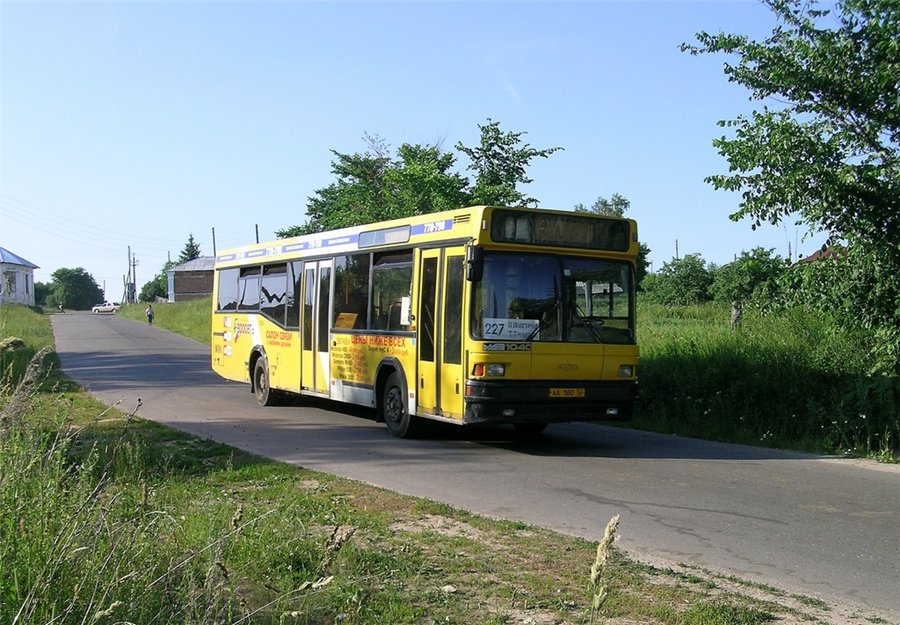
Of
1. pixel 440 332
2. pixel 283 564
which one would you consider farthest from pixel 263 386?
pixel 283 564

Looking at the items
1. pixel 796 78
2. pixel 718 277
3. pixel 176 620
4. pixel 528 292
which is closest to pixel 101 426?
pixel 528 292

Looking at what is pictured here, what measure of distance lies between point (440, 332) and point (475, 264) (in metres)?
1.37

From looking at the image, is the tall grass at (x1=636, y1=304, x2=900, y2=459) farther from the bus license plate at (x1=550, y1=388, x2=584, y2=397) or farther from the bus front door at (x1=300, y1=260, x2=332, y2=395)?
the bus front door at (x1=300, y1=260, x2=332, y2=395)

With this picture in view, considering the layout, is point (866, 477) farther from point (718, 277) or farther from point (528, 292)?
point (718, 277)

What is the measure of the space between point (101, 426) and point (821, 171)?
10.4 meters

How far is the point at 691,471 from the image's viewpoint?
10.7 m

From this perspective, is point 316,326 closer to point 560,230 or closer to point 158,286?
point 560,230

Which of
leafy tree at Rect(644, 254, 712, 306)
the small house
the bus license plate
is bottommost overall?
the bus license plate

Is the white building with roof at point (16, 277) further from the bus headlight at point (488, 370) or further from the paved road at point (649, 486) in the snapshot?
the bus headlight at point (488, 370)

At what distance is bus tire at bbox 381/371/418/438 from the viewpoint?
1316 centimetres

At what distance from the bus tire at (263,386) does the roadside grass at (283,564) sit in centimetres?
938

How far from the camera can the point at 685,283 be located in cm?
6381

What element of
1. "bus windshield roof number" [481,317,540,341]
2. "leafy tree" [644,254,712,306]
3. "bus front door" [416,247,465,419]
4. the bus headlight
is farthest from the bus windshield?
"leafy tree" [644,254,712,306]

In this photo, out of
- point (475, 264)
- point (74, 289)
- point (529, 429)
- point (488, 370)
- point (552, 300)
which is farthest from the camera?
point (74, 289)
